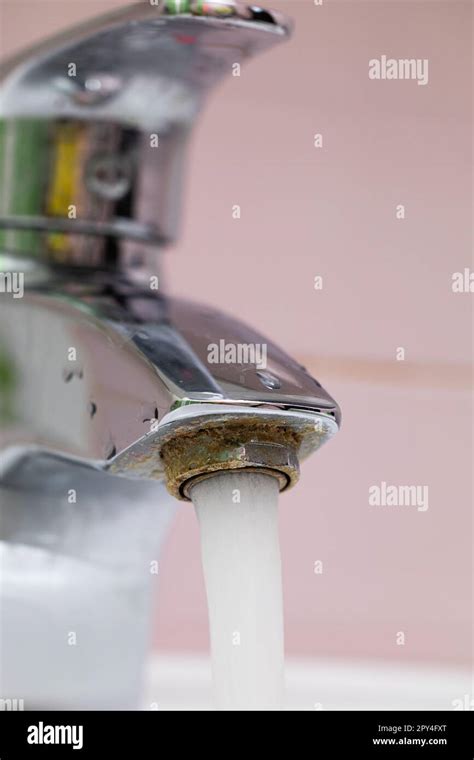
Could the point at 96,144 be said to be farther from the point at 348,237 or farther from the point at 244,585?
the point at 348,237

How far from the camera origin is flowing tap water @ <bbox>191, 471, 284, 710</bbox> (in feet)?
0.82

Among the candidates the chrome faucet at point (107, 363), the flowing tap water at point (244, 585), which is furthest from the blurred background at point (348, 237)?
the flowing tap water at point (244, 585)

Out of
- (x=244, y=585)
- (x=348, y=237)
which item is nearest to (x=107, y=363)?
(x=244, y=585)

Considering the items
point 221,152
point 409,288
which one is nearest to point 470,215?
point 409,288

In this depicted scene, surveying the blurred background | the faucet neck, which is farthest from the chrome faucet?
the blurred background

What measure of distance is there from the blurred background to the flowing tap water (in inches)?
14.7

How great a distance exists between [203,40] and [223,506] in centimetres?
12

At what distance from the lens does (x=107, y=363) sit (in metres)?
0.27

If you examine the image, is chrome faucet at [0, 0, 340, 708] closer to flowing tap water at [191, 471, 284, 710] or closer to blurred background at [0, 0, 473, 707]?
flowing tap water at [191, 471, 284, 710]

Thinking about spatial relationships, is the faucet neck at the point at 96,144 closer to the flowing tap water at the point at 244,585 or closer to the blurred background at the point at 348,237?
the flowing tap water at the point at 244,585

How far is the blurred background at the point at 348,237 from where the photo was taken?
2.09 feet

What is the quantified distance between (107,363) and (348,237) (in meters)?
0.40
